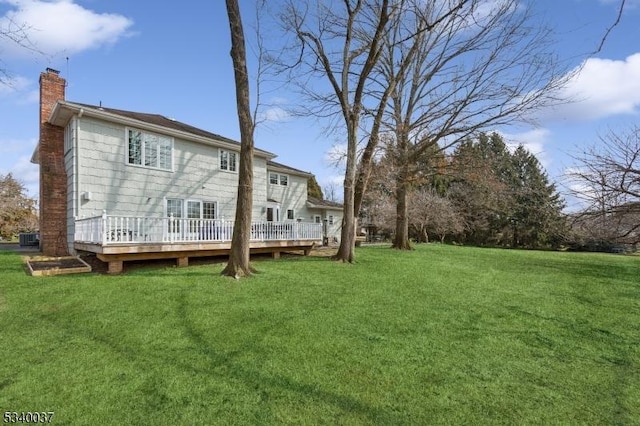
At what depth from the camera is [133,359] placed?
4215mm

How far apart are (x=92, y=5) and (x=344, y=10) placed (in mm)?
8196

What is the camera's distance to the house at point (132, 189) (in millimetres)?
10461

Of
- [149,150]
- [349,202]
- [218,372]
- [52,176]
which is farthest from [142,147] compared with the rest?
[218,372]

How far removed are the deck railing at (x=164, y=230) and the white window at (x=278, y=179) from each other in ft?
22.8

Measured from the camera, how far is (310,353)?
4.47 meters

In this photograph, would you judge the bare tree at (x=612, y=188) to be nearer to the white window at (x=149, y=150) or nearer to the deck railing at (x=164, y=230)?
the deck railing at (x=164, y=230)

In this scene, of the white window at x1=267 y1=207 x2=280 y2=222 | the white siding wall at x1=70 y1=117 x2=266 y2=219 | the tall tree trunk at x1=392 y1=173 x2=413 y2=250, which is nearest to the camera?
the white siding wall at x1=70 y1=117 x2=266 y2=219

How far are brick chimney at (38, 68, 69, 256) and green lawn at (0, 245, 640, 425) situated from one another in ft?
16.6

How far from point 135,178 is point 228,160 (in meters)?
4.29

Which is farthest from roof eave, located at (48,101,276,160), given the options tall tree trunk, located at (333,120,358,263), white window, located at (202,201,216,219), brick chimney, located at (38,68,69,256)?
tall tree trunk, located at (333,120,358,263)

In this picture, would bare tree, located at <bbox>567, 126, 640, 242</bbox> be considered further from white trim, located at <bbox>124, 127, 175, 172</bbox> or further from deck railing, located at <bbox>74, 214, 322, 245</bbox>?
white trim, located at <bbox>124, 127, 175, 172</bbox>

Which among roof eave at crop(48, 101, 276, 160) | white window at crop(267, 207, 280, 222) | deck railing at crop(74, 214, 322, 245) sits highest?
roof eave at crop(48, 101, 276, 160)

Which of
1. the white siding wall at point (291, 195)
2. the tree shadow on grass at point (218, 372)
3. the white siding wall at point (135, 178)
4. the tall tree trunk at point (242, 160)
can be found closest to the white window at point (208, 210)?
the white siding wall at point (135, 178)

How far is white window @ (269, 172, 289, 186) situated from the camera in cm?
2042
